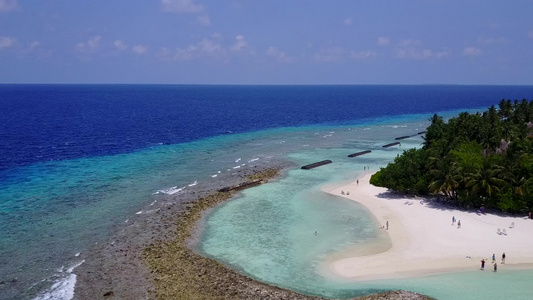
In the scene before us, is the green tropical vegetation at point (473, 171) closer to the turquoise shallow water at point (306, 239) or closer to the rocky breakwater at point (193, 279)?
the turquoise shallow water at point (306, 239)

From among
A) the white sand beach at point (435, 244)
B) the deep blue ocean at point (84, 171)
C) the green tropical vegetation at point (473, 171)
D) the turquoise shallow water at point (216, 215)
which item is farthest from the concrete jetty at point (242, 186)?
the white sand beach at point (435, 244)

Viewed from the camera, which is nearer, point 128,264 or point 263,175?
point 128,264

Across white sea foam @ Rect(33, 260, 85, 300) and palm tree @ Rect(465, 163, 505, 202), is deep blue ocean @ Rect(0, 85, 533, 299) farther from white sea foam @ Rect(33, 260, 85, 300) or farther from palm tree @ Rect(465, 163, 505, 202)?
palm tree @ Rect(465, 163, 505, 202)

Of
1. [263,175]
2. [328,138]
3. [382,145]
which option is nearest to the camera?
[263,175]

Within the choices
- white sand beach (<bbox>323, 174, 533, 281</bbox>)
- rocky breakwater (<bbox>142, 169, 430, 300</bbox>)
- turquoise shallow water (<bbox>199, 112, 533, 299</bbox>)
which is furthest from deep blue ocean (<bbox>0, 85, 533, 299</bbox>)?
white sand beach (<bbox>323, 174, 533, 281</bbox>)

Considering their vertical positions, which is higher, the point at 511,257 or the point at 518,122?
the point at 518,122

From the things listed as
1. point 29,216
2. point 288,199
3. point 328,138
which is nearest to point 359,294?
point 288,199

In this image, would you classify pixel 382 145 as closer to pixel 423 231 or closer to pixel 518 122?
pixel 518 122
